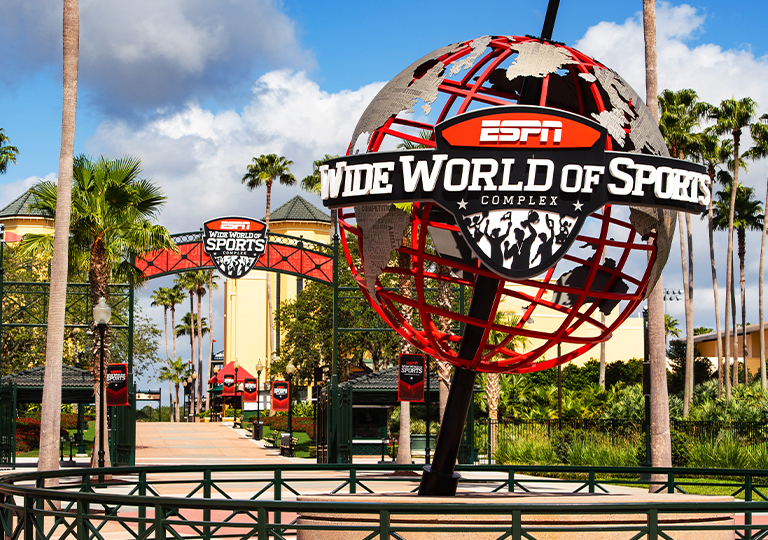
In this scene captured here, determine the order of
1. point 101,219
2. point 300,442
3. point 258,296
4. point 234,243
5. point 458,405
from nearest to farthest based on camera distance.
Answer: point 458,405
point 101,219
point 234,243
point 300,442
point 258,296

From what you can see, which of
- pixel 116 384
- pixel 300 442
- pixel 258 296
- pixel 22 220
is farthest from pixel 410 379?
pixel 22 220

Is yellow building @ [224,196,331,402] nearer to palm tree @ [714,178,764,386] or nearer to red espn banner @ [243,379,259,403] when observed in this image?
red espn banner @ [243,379,259,403]

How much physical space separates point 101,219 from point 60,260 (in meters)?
6.51

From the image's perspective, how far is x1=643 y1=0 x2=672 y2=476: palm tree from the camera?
16.9 metres

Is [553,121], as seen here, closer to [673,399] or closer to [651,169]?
[651,169]

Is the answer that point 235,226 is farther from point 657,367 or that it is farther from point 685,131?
point 685,131

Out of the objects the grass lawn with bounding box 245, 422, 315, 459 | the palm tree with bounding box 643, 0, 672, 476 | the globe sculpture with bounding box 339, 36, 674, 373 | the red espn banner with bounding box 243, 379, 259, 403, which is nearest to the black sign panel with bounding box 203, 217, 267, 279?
the grass lawn with bounding box 245, 422, 315, 459

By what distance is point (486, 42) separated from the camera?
8.47 metres

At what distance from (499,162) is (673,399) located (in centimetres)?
2676

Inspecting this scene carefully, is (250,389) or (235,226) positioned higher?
(235,226)

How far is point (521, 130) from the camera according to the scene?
7402mm

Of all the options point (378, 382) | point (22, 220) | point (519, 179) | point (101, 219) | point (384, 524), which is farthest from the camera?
point (22, 220)

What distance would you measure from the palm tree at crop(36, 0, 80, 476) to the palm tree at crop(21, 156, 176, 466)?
19.0ft

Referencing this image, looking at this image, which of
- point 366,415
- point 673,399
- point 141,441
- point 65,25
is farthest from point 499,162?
point 141,441
